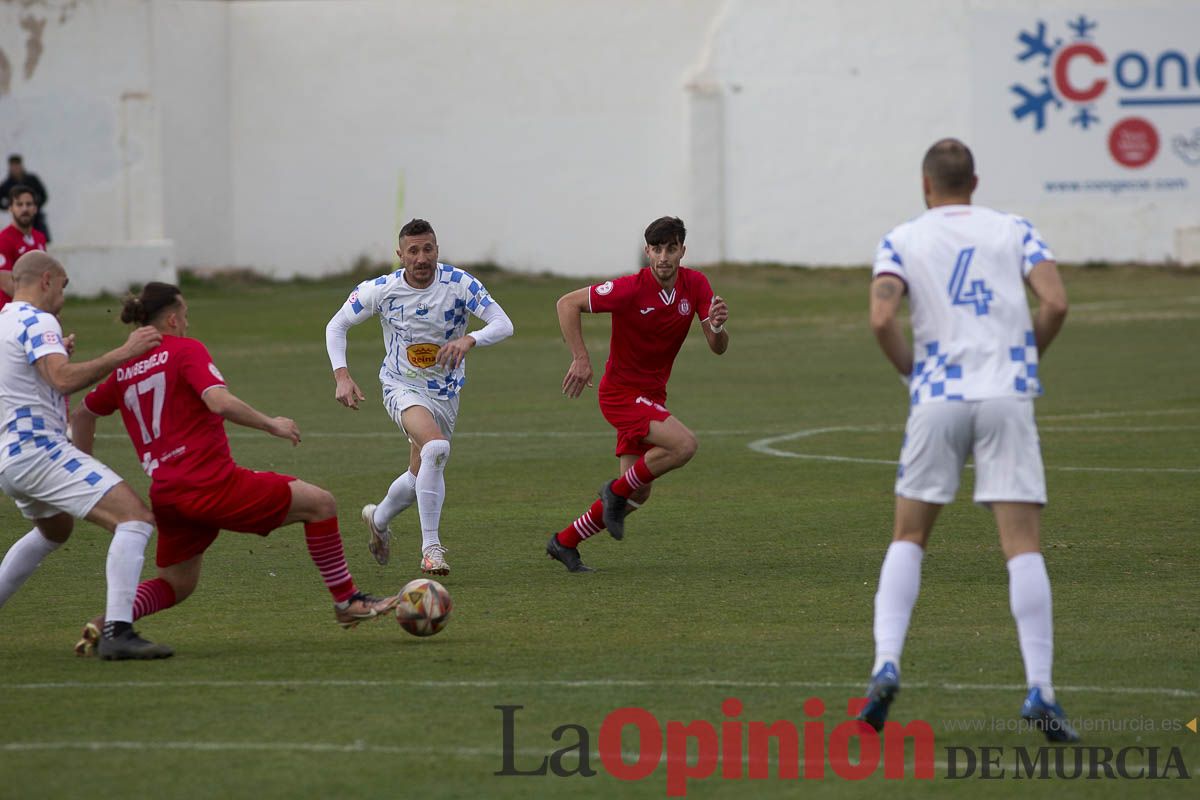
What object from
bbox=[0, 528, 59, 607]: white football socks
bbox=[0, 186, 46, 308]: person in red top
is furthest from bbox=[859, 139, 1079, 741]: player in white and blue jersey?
bbox=[0, 186, 46, 308]: person in red top

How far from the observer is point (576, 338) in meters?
9.61

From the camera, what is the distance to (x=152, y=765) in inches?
214

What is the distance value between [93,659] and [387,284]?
335 centimetres

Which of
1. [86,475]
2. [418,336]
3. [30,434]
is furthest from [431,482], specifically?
[30,434]

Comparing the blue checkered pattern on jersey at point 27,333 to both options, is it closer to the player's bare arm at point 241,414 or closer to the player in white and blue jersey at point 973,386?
the player's bare arm at point 241,414

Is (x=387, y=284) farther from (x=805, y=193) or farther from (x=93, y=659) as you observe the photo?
(x=805, y=193)

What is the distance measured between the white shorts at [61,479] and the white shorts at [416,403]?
2791mm

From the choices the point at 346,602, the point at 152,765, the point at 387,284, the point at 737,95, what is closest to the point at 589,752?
the point at 152,765

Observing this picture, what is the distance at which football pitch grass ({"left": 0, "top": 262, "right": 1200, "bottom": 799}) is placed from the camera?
5496 mm

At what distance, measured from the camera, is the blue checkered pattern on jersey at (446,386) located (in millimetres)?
9758

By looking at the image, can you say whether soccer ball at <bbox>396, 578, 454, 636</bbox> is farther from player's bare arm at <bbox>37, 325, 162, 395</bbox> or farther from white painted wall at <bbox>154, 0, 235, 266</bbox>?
white painted wall at <bbox>154, 0, 235, 266</bbox>

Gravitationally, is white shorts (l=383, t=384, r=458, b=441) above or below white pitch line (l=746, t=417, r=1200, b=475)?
above

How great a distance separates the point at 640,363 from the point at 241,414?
11.4ft

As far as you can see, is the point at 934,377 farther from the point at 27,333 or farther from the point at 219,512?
the point at 27,333
